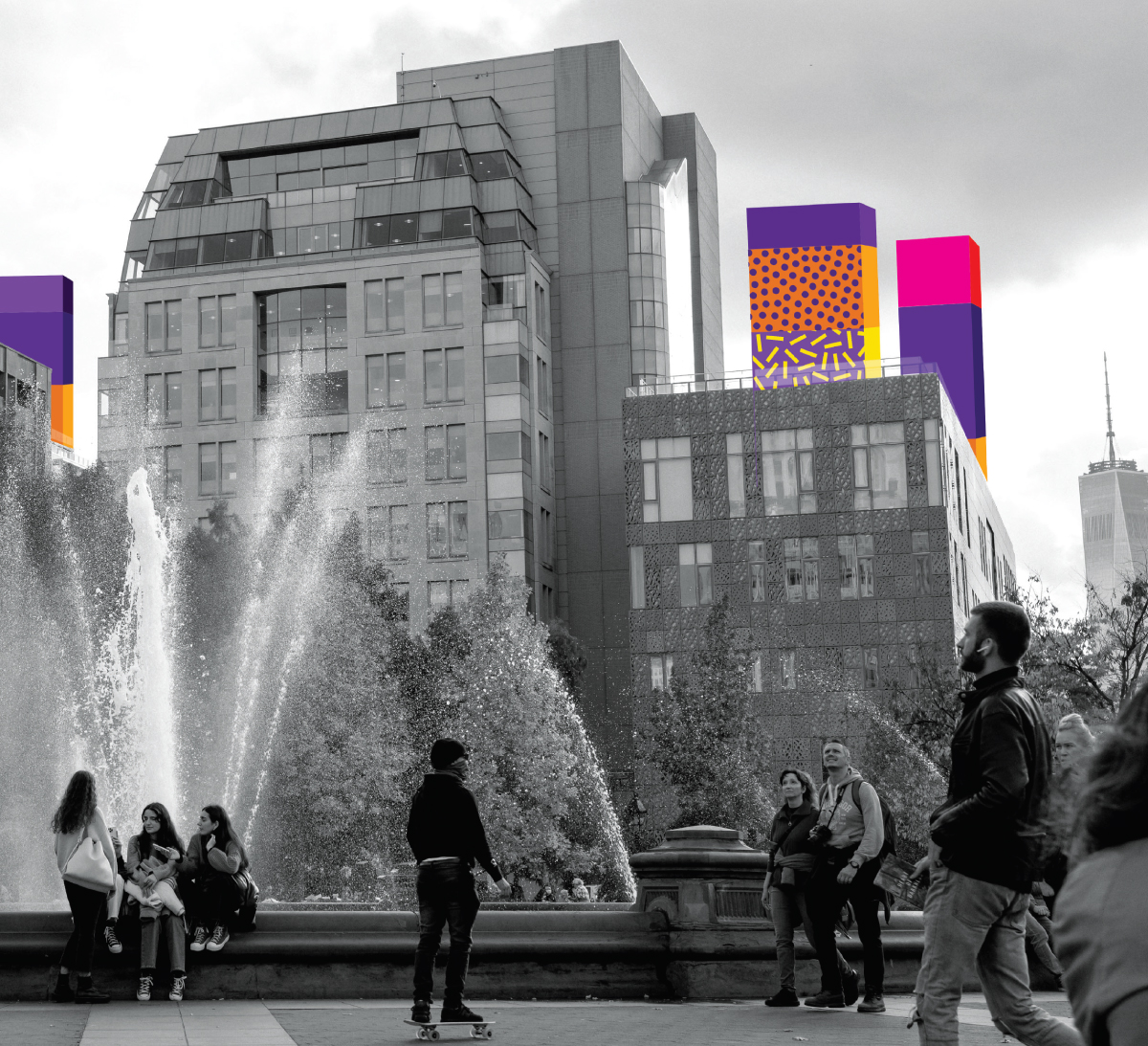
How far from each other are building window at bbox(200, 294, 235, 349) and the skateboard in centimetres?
7254

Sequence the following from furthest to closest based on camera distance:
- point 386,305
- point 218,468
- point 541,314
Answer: point 541,314
point 386,305
point 218,468

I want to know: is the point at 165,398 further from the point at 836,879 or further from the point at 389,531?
the point at 836,879

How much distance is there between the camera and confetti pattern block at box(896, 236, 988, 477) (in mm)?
80938

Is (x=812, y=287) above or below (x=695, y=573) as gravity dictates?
above

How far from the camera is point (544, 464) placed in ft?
256

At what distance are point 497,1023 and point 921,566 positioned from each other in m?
56.0

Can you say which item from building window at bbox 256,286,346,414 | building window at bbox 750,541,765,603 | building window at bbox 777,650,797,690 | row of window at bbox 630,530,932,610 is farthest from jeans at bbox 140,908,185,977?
building window at bbox 256,286,346,414

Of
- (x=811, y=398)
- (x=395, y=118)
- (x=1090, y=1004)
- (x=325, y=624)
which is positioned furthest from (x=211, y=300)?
(x=1090, y=1004)

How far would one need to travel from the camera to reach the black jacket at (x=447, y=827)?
8469mm

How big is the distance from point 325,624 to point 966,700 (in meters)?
37.9

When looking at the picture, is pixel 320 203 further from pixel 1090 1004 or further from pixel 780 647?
pixel 1090 1004

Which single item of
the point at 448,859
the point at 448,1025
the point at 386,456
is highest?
the point at 386,456

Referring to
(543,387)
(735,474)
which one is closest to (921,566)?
(735,474)

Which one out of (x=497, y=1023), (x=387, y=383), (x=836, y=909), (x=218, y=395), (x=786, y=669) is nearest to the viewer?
(x=497, y=1023)
